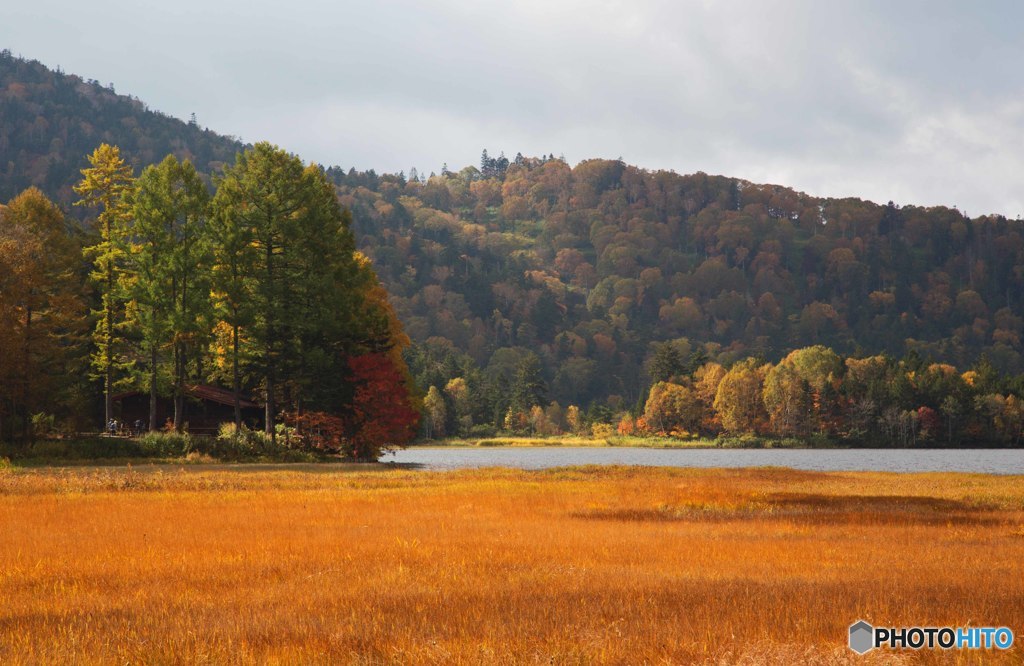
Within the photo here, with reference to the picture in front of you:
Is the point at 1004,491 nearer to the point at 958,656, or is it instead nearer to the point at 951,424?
the point at 958,656

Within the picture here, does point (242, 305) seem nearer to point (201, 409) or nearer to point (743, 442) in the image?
point (201, 409)

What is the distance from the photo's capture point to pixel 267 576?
16.2 metres

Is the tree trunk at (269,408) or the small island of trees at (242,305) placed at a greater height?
the small island of trees at (242,305)

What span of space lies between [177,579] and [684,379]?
167 metres

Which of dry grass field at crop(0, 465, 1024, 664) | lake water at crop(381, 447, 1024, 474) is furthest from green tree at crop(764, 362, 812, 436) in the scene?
dry grass field at crop(0, 465, 1024, 664)

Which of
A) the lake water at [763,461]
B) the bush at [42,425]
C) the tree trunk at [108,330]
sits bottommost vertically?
the lake water at [763,461]

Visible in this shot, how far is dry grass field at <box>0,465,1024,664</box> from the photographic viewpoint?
36.5 feet

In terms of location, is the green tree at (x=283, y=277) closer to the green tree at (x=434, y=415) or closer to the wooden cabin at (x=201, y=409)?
the wooden cabin at (x=201, y=409)

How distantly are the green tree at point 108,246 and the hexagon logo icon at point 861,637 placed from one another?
187 ft

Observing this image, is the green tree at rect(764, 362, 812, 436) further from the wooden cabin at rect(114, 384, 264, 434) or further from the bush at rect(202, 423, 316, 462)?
the bush at rect(202, 423, 316, 462)

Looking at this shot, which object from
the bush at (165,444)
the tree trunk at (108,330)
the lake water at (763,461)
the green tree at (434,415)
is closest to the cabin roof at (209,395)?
the tree trunk at (108,330)

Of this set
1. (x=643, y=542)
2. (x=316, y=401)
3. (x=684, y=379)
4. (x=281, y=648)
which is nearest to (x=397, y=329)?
(x=316, y=401)

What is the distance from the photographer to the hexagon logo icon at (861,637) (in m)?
10.9

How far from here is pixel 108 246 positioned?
203ft
